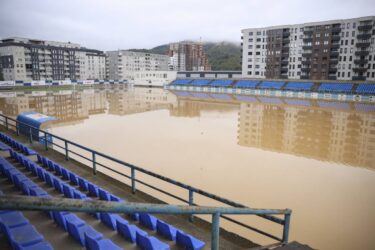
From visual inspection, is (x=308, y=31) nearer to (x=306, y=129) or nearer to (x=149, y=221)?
(x=306, y=129)

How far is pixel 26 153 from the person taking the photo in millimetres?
12758

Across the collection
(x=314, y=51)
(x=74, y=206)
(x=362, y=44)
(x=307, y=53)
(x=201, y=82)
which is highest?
(x=362, y=44)

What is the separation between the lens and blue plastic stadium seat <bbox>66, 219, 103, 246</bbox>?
5.38 meters

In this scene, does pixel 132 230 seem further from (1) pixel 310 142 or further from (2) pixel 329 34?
(2) pixel 329 34

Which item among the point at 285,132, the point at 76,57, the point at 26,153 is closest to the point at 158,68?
the point at 76,57

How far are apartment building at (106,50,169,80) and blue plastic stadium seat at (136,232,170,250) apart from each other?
120 m

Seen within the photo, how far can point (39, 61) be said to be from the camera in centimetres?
9212

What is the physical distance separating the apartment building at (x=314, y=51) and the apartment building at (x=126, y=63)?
6356cm

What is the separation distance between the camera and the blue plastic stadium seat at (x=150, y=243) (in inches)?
191

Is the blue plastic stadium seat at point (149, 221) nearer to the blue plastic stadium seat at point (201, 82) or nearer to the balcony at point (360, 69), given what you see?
the balcony at point (360, 69)

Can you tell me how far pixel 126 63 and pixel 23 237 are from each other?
128 m

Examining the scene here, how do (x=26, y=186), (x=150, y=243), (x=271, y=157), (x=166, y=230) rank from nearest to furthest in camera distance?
1. (x=150, y=243)
2. (x=166, y=230)
3. (x=26, y=186)
4. (x=271, y=157)

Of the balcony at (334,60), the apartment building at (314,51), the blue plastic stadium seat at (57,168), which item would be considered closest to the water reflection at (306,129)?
the blue plastic stadium seat at (57,168)

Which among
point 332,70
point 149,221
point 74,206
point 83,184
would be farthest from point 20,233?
point 332,70
